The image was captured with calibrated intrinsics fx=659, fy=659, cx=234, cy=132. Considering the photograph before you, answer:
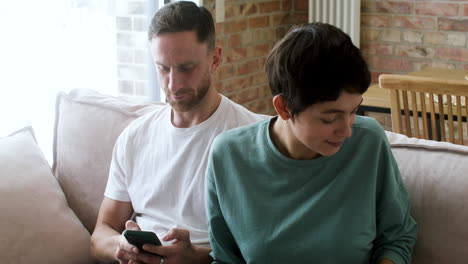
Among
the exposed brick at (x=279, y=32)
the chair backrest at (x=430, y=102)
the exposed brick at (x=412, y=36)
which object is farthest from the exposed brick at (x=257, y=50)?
the chair backrest at (x=430, y=102)

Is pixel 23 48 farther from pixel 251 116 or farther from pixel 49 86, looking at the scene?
pixel 251 116

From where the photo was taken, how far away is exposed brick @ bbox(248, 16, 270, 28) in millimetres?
3662

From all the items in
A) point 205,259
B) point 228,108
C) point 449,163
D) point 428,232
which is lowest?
point 205,259

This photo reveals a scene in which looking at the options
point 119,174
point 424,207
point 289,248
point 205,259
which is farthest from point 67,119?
point 424,207

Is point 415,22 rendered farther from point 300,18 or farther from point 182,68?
point 182,68

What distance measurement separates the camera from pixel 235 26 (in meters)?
3.52

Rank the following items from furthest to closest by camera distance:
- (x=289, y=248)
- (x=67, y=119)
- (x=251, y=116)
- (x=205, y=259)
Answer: (x=67, y=119) < (x=251, y=116) < (x=205, y=259) < (x=289, y=248)

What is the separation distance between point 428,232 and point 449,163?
0.17 m

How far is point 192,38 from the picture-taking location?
1.76 metres

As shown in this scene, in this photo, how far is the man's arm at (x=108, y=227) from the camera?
1804 millimetres

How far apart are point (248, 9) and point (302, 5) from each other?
503mm

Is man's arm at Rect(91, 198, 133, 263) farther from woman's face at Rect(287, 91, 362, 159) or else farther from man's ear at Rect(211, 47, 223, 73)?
woman's face at Rect(287, 91, 362, 159)

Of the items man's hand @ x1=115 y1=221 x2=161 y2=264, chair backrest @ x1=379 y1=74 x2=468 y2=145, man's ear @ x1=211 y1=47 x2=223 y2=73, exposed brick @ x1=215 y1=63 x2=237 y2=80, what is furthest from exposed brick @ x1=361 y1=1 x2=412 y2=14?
man's hand @ x1=115 y1=221 x2=161 y2=264

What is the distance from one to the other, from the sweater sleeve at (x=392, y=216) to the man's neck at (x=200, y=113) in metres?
0.53
